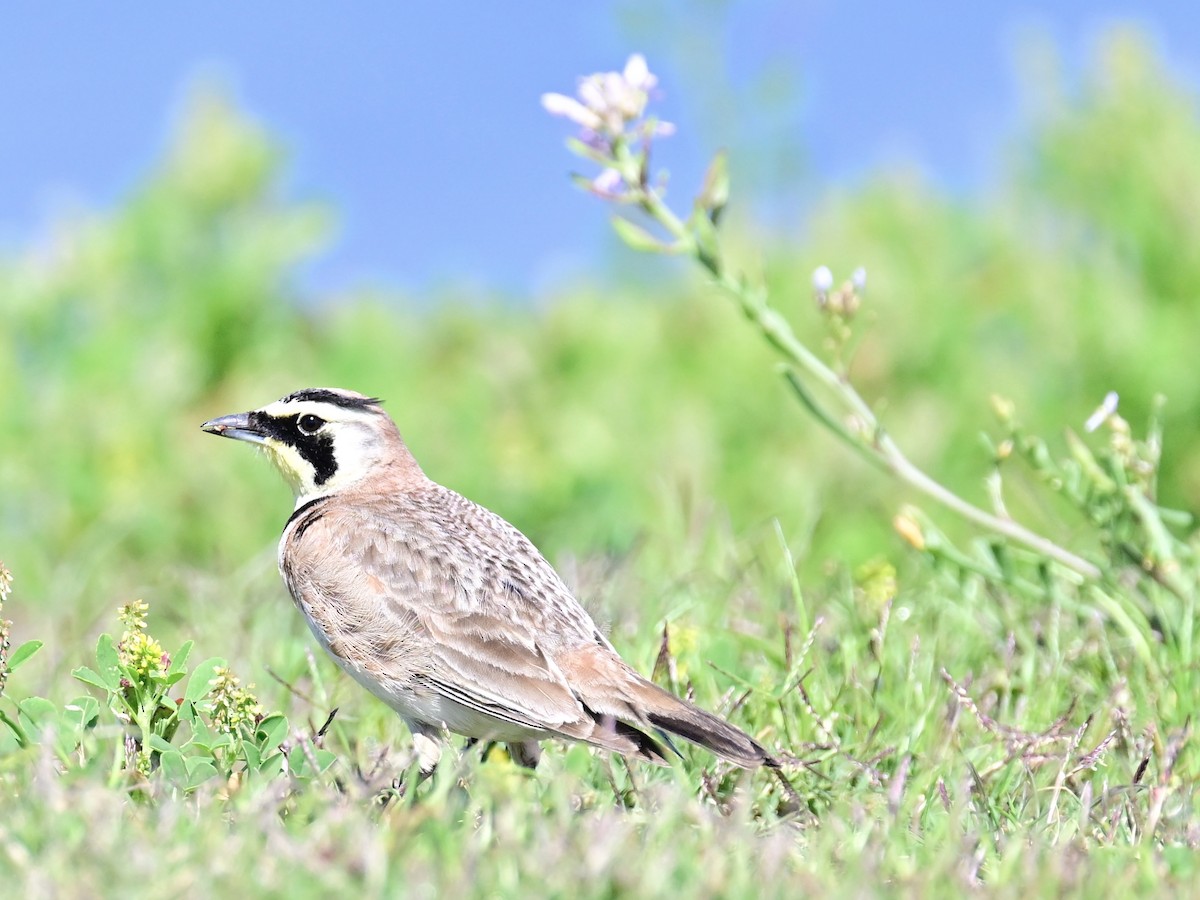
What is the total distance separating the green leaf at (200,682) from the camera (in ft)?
13.1

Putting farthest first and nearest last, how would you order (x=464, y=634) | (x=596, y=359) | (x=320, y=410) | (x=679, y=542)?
(x=596, y=359)
(x=679, y=542)
(x=320, y=410)
(x=464, y=634)

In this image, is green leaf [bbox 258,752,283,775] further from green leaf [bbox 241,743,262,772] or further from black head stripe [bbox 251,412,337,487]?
black head stripe [bbox 251,412,337,487]

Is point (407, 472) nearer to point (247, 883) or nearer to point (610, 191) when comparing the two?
point (610, 191)

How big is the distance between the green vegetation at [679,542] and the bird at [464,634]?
152mm

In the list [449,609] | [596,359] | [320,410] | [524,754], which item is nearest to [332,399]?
[320,410]

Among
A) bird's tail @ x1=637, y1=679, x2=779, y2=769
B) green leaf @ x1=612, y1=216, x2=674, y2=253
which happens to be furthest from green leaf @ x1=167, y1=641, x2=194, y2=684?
green leaf @ x1=612, y1=216, x2=674, y2=253

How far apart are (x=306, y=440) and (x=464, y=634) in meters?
1.12

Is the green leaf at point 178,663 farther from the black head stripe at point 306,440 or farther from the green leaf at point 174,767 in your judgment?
the black head stripe at point 306,440

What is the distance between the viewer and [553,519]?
312 inches

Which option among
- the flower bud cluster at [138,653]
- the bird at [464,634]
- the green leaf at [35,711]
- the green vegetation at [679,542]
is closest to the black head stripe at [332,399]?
the bird at [464,634]

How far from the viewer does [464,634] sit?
4.29m

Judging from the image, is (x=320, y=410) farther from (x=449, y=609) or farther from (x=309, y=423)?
(x=449, y=609)

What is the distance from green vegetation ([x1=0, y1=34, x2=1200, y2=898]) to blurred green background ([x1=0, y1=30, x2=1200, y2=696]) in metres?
0.03

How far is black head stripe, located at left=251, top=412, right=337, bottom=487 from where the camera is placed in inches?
201
